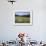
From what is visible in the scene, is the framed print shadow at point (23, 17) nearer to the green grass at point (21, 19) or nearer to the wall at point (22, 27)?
the green grass at point (21, 19)

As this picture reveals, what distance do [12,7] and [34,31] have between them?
3.68 feet

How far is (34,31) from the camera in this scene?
430 cm

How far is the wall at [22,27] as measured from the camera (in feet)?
14.1

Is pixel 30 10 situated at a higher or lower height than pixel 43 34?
higher

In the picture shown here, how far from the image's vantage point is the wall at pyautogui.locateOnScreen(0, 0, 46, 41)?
429cm

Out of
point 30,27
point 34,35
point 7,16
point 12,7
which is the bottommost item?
point 34,35

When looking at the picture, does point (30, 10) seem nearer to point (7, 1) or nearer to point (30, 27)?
point (30, 27)

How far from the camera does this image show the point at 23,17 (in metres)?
4.33

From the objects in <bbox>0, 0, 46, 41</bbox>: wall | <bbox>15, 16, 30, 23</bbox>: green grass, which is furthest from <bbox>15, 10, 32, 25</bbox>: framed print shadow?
<bbox>0, 0, 46, 41</bbox>: wall

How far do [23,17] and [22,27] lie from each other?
0.35 metres

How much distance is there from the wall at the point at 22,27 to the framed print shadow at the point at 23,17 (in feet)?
0.46

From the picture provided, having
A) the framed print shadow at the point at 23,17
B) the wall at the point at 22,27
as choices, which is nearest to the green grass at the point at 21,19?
the framed print shadow at the point at 23,17

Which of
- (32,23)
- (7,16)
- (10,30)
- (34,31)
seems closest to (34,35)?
(34,31)

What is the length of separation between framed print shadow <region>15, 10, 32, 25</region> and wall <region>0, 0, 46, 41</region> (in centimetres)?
14
